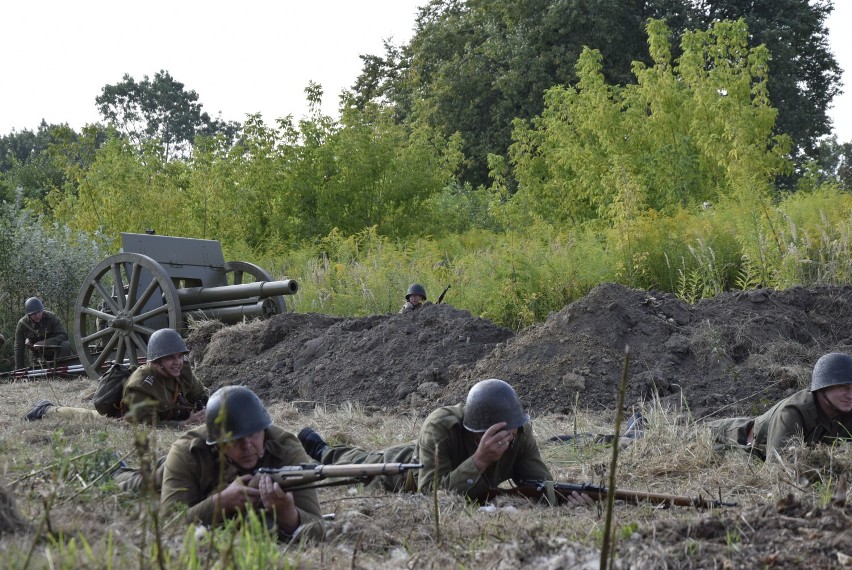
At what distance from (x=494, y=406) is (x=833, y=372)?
2338 millimetres

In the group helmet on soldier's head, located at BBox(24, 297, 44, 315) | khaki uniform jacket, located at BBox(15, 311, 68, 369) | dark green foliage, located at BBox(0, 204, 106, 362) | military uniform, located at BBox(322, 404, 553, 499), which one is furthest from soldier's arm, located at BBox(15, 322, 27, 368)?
military uniform, located at BBox(322, 404, 553, 499)

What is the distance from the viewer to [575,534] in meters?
4.70

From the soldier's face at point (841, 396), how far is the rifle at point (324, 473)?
11.3ft

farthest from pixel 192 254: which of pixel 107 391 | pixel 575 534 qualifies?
pixel 575 534

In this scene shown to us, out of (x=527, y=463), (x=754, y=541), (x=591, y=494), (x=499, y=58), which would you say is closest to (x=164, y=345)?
(x=527, y=463)

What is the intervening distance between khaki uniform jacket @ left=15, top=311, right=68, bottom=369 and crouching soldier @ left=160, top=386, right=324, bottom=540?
11578 mm

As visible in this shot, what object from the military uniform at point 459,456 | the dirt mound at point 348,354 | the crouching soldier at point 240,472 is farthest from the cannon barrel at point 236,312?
the crouching soldier at point 240,472

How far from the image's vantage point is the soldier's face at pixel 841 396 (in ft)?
22.4

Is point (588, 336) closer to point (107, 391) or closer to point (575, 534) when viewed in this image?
point (107, 391)

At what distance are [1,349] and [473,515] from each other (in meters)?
14.1

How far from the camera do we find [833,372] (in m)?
6.84

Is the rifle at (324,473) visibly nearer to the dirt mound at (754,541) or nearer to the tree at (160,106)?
the dirt mound at (754,541)

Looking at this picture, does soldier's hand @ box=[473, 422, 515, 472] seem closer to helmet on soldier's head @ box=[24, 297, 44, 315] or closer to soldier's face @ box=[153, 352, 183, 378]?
soldier's face @ box=[153, 352, 183, 378]

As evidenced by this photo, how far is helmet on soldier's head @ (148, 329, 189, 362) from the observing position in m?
8.96
